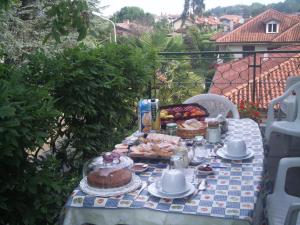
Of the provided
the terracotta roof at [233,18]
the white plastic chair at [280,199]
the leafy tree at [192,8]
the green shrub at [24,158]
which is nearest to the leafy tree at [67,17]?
the green shrub at [24,158]

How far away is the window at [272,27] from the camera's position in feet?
98.1

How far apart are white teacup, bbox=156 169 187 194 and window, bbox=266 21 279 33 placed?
30797 millimetres

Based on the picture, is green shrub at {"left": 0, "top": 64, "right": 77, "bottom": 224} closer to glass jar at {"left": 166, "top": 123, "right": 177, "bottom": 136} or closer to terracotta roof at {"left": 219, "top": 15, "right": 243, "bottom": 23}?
glass jar at {"left": 166, "top": 123, "right": 177, "bottom": 136}

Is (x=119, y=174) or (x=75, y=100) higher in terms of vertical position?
(x=75, y=100)

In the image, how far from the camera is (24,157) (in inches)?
60.9

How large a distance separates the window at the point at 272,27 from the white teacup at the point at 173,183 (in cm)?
3080

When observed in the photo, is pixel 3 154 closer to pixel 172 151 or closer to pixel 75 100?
pixel 172 151

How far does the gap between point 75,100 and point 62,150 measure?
0.44m

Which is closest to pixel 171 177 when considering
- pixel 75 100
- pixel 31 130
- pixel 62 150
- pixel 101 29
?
pixel 31 130

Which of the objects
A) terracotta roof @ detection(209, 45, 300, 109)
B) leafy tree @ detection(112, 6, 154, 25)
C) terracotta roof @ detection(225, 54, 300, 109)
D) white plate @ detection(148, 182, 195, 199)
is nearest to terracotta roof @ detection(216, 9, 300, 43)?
leafy tree @ detection(112, 6, 154, 25)

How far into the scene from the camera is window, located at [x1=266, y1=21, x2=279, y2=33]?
98.1 ft

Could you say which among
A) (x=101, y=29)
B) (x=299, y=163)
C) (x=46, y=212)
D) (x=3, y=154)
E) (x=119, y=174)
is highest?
(x=101, y=29)

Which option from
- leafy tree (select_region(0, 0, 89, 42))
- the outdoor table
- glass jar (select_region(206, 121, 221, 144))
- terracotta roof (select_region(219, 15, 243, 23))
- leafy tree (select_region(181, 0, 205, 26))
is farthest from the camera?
terracotta roof (select_region(219, 15, 243, 23))

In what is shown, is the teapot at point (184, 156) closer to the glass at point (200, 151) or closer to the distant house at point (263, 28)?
the glass at point (200, 151)
